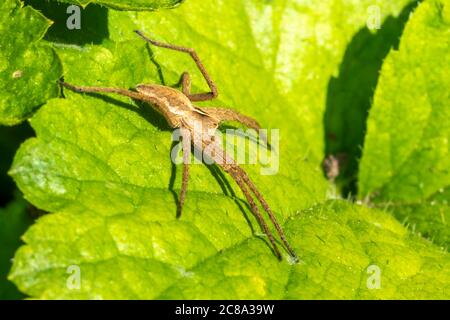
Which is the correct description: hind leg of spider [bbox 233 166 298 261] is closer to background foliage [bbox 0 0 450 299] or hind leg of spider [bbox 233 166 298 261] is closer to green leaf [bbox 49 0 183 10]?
background foliage [bbox 0 0 450 299]

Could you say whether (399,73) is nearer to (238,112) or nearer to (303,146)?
(303,146)

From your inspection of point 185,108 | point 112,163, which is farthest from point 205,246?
point 185,108

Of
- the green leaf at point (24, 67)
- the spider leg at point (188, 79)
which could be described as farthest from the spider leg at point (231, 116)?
the green leaf at point (24, 67)

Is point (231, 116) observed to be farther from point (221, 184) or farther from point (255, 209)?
point (255, 209)

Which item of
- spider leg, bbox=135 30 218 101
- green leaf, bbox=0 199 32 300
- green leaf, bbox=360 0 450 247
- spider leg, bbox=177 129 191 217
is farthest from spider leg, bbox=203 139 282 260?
green leaf, bbox=0 199 32 300

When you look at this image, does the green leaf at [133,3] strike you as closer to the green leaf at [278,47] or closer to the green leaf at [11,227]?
the green leaf at [278,47]

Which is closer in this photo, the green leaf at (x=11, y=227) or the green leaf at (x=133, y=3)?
the green leaf at (x=133, y=3)
